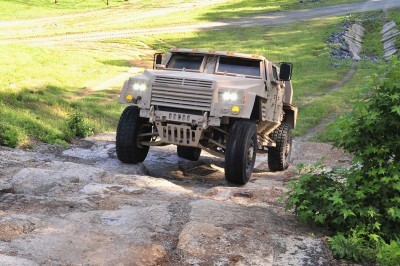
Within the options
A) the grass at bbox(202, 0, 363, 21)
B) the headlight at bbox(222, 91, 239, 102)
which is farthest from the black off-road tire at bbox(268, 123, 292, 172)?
A: the grass at bbox(202, 0, 363, 21)

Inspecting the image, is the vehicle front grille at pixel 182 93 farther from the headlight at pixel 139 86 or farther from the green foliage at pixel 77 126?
the green foliage at pixel 77 126

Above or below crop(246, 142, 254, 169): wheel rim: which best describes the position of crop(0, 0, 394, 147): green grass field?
below

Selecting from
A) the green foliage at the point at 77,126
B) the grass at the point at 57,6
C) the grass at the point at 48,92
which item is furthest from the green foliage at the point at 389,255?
the grass at the point at 57,6

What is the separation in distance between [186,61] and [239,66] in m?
1.05

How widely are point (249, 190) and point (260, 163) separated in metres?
4.88

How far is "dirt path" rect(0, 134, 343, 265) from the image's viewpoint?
19.0ft

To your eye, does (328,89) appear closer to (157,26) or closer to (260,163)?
(260,163)

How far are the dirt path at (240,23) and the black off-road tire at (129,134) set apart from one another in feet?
78.8

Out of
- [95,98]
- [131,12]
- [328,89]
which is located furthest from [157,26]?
[95,98]

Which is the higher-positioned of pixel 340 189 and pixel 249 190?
pixel 340 189

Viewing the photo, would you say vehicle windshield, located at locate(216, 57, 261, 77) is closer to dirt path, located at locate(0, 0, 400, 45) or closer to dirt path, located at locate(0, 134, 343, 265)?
dirt path, located at locate(0, 134, 343, 265)

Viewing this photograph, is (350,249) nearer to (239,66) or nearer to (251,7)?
(239,66)

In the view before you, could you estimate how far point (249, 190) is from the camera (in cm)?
966

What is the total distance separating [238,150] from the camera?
985 centimetres
